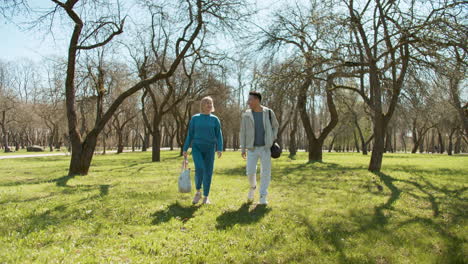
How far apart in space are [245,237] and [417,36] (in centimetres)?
731

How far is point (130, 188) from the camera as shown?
7828 millimetres

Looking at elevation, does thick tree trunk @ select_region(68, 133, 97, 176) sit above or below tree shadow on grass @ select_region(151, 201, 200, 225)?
above

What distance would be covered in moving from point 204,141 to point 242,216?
159cm

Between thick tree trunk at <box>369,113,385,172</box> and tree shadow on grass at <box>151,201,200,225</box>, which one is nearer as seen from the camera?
tree shadow on grass at <box>151,201,200,225</box>

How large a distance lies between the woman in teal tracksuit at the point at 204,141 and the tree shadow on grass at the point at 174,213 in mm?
355

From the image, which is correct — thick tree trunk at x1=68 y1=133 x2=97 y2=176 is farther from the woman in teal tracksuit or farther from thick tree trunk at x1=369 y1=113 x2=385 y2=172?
thick tree trunk at x1=369 y1=113 x2=385 y2=172

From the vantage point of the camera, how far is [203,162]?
5.75m

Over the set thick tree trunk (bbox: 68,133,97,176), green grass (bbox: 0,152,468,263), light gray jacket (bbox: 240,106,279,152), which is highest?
light gray jacket (bbox: 240,106,279,152)

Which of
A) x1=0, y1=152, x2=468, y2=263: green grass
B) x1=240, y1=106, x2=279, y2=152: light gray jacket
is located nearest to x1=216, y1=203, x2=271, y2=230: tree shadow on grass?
x1=0, y1=152, x2=468, y2=263: green grass

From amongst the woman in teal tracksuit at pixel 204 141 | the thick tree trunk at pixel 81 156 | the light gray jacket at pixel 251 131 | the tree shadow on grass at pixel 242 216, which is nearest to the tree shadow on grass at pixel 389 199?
the tree shadow on grass at pixel 242 216

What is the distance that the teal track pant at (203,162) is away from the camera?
5691 millimetres

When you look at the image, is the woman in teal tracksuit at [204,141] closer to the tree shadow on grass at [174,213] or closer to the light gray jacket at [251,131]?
the tree shadow on grass at [174,213]

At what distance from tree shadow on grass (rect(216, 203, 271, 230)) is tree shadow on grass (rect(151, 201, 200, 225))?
59 centimetres

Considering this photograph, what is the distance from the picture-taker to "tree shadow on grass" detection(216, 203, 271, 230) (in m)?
4.54
